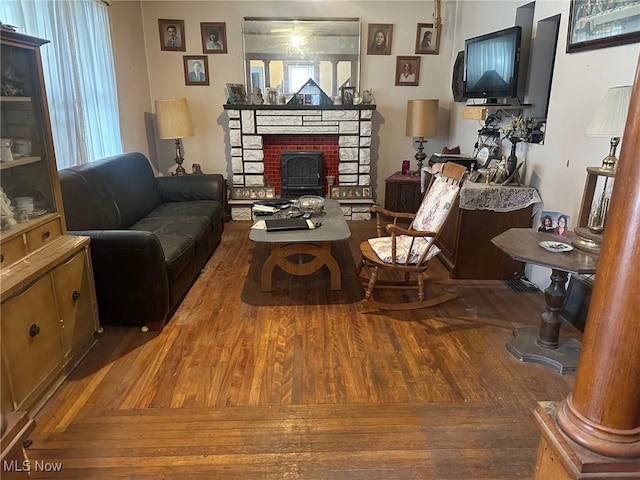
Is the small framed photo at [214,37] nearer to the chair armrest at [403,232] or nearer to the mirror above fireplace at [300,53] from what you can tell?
the mirror above fireplace at [300,53]

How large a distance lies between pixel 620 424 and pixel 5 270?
2.32m

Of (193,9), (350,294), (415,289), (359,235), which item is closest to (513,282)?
(415,289)

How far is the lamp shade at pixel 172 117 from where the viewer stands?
4.98 meters

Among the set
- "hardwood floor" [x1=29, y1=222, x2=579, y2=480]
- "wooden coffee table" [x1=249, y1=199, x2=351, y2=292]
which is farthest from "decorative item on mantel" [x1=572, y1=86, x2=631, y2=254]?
"wooden coffee table" [x1=249, y1=199, x2=351, y2=292]

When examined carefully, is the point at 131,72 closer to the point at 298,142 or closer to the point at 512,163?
the point at 298,142

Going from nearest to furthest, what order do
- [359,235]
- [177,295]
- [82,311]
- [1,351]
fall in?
[1,351]
[82,311]
[177,295]
[359,235]

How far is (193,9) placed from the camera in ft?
17.2

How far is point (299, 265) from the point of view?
3.35 meters

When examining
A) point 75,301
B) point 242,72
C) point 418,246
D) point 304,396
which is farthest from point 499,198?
point 242,72

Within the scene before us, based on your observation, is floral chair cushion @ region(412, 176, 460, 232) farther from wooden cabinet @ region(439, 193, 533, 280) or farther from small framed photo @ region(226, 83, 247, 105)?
small framed photo @ region(226, 83, 247, 105)

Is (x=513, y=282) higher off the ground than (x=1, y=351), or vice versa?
(x=1, y=351)

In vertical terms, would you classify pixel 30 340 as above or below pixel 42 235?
below

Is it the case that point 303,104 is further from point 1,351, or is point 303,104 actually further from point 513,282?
point 1,351

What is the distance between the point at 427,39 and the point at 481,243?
10.2 ft
